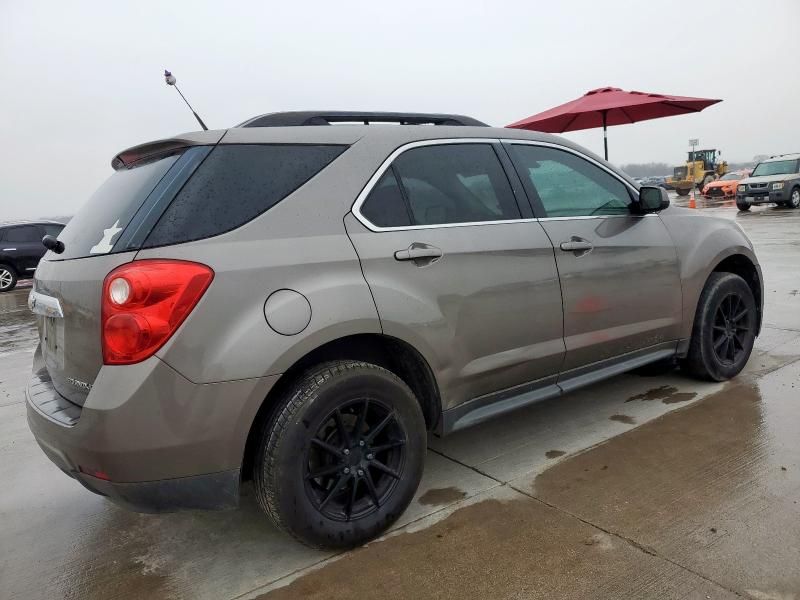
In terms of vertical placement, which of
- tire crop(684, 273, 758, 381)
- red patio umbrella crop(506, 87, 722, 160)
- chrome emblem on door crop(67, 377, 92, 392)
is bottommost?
tire crop(684, 273, 758, 381)

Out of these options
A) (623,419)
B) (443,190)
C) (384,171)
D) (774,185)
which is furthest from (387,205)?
(774,185)

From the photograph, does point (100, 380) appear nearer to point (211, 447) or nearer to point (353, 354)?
point (211, 447)

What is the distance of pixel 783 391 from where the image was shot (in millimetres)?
3789

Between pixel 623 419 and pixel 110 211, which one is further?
pixel 623 419

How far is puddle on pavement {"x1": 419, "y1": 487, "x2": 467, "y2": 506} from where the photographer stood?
2771mm

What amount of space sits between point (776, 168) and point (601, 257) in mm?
22026

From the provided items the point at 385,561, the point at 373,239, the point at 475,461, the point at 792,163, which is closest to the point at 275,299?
the point at 373,239

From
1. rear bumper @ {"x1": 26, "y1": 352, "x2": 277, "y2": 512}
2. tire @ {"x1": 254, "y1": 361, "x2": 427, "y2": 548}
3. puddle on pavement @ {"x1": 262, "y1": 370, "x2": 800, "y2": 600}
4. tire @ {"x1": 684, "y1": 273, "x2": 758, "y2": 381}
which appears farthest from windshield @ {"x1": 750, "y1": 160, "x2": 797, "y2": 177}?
rear bumper @ {"x1": 26, "y1": 352, "x2": 277, "y2": 512}

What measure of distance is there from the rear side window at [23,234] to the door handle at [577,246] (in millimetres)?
Result: 14466

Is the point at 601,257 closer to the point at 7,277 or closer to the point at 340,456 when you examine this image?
the point at 340,456

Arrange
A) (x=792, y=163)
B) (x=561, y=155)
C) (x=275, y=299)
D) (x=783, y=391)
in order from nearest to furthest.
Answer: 1. (x=275, y=299)
2. (x=561, y=155)
3. (x=783, y=391)
4. (x=792, y=163)

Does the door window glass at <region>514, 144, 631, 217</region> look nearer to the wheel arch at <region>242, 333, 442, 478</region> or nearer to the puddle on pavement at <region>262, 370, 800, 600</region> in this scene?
the wheel arch at <region>242, 333, 442, 478</region>

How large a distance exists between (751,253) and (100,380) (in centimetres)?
409

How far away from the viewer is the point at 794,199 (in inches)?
797
